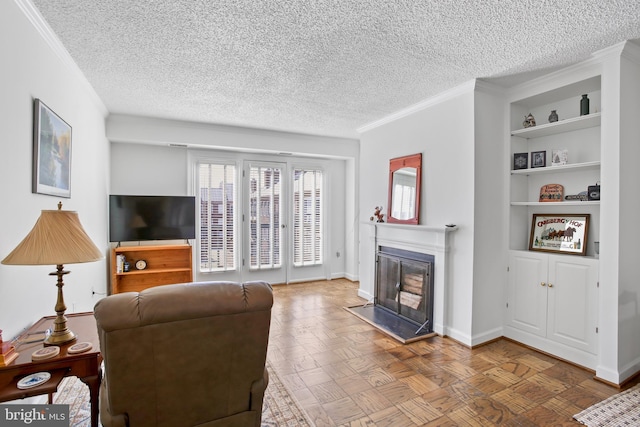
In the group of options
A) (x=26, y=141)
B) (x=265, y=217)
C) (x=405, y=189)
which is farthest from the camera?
(x=265, y=217)

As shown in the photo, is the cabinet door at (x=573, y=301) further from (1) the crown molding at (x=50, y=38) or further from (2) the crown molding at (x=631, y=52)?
(1) the crown molding at (x=50, y=38)

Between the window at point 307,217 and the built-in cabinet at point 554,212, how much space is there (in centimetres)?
317

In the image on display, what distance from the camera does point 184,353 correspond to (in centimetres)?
130

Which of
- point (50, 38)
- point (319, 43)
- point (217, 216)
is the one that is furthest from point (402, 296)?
point (50, 38)

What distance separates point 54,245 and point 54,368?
0.58 m

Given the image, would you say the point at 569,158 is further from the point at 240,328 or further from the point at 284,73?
the point at 240,328

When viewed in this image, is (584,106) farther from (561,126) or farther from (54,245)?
(54,245)

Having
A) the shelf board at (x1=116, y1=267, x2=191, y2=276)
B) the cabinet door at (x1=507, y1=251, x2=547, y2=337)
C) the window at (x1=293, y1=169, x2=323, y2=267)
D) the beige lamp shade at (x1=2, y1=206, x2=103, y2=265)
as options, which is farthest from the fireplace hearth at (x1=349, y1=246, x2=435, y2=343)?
the beige lamp shade at (x1=2, y1=206, x2=103, y2=265)

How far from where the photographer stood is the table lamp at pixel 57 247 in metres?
1.50

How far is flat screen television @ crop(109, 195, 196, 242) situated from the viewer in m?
3.99

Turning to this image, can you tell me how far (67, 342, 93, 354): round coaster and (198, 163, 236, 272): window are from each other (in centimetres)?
324

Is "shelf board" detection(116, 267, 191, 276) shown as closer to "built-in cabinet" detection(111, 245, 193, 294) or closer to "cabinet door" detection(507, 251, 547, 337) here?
"built-in cabinet" detection(111, 245, 193, 294)

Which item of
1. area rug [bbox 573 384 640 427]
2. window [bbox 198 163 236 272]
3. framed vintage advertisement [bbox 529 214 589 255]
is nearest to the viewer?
area rug [bbox 573 384 640 427]

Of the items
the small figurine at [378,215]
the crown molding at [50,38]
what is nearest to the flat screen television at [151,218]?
the crown molding at [50,38]
